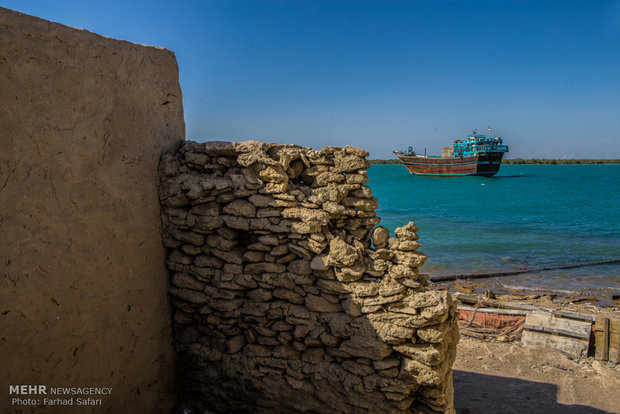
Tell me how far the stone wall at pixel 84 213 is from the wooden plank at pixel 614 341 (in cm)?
774

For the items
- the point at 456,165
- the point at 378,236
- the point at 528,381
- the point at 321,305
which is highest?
the point at 456,165

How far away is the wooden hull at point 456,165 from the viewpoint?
6253 cm

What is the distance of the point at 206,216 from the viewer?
165 inches

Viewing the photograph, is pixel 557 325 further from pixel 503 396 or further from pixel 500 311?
pixel 503 396

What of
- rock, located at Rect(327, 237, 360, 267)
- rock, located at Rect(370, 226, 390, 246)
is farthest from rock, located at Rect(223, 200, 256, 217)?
rock, located at Rect(370, 226, 390, 246)

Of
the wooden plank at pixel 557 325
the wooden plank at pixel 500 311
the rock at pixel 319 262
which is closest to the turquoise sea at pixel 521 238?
the wooden plank at pixel 500 311

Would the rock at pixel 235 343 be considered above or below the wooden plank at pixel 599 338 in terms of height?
above

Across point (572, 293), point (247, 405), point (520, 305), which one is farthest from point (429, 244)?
point (247, 405)

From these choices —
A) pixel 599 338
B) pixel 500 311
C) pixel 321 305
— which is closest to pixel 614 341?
pixel 599 338

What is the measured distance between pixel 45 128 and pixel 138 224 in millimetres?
1212

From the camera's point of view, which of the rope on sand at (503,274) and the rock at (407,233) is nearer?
the rock at (407,233)

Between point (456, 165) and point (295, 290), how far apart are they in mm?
64605

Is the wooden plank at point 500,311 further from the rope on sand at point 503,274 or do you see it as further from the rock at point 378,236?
the rock at point 378,236

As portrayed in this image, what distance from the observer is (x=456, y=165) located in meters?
64.0
